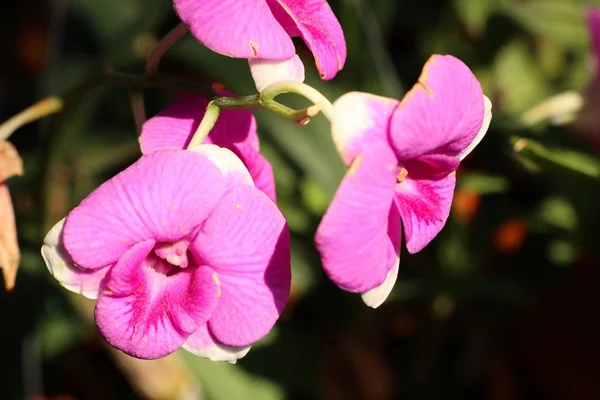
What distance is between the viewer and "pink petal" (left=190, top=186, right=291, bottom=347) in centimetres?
48

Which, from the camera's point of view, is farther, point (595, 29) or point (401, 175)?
point (595, 29)

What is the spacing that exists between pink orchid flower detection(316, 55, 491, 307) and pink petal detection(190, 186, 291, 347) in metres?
0.06

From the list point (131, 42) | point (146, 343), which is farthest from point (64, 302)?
point (146, 343)

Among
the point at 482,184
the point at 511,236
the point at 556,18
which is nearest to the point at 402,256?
the point at 482,184

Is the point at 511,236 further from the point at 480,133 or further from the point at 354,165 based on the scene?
the point at 354,165

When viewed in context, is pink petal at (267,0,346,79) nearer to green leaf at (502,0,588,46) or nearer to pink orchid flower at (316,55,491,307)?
pink orchid flower at (316,55,491,307)

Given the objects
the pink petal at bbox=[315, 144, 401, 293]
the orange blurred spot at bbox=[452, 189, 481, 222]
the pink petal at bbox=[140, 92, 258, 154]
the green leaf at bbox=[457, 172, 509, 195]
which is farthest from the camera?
the orange blurred spot at bbox=[452, 189, 481, 222]

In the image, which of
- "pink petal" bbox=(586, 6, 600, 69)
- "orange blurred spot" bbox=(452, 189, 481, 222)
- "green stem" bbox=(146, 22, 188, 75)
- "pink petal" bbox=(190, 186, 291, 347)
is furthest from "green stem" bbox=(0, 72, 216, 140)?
"orange blurred spot" bbox=(452, 189, 481, 222)

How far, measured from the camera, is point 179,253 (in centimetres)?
50

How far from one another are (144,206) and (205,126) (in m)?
0.07

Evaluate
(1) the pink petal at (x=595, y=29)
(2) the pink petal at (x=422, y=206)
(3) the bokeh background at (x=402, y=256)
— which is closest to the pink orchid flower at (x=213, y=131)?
(2) the pink petal at (x=422, y=206)

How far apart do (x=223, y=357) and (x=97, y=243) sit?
0.12 m

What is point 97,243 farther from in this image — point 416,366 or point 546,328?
point 546,328

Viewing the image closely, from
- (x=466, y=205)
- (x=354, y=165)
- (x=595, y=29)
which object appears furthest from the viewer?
(x=466, y=205)
